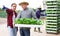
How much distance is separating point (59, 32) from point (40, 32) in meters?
0.74

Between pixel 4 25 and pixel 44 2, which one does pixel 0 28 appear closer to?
pixel 4 25

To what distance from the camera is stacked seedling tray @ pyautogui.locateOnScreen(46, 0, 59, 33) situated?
6.66 metres

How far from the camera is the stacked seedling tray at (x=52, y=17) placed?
6.66 m

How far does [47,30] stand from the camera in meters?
6.88

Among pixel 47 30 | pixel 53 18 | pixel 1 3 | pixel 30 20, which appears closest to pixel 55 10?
pixel 53 18

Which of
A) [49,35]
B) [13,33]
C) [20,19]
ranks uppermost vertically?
[20,19]

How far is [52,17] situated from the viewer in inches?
266

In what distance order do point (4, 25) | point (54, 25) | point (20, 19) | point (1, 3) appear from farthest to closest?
point (4, 25), point (54, 25), point (1, 3), point (20, 19)

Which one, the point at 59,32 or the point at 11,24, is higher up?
the point at 11,24

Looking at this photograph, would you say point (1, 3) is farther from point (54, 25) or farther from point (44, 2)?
point (54, 25)

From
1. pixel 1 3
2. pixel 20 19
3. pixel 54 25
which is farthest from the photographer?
pixel 54 25

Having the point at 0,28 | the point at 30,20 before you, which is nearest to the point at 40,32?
the point at 0,28

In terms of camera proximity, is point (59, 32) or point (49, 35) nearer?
point (49, 35)

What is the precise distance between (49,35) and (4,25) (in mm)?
1732
